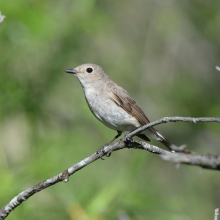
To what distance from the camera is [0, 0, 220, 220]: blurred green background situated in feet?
21.7

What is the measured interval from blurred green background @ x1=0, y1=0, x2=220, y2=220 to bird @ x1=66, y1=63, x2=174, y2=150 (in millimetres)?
735

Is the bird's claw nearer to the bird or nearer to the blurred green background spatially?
the bird

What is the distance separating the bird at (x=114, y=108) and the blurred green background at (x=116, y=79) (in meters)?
0.74

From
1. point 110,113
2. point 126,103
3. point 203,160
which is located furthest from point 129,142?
point 126,103

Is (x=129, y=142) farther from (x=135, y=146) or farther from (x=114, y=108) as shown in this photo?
(x=114, y=108)

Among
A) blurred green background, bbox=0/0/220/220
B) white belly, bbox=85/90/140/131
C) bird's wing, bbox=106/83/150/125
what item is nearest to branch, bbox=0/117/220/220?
white belly, bbox=85/90/140/131

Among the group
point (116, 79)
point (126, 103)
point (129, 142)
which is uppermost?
point (116, 79)

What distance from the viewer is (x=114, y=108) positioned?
5230mm

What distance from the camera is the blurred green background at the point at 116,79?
6625 mm

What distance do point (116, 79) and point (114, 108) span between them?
3.33 m

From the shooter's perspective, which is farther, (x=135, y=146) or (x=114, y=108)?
(x=114, y=108)

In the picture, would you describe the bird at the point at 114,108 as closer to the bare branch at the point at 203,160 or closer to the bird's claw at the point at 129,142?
the bird's claw at the point at 129,142

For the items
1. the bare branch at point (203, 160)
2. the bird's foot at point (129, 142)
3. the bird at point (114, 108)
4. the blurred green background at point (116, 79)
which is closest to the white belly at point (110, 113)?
the bird at point (114, 108)

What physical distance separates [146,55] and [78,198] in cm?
325
